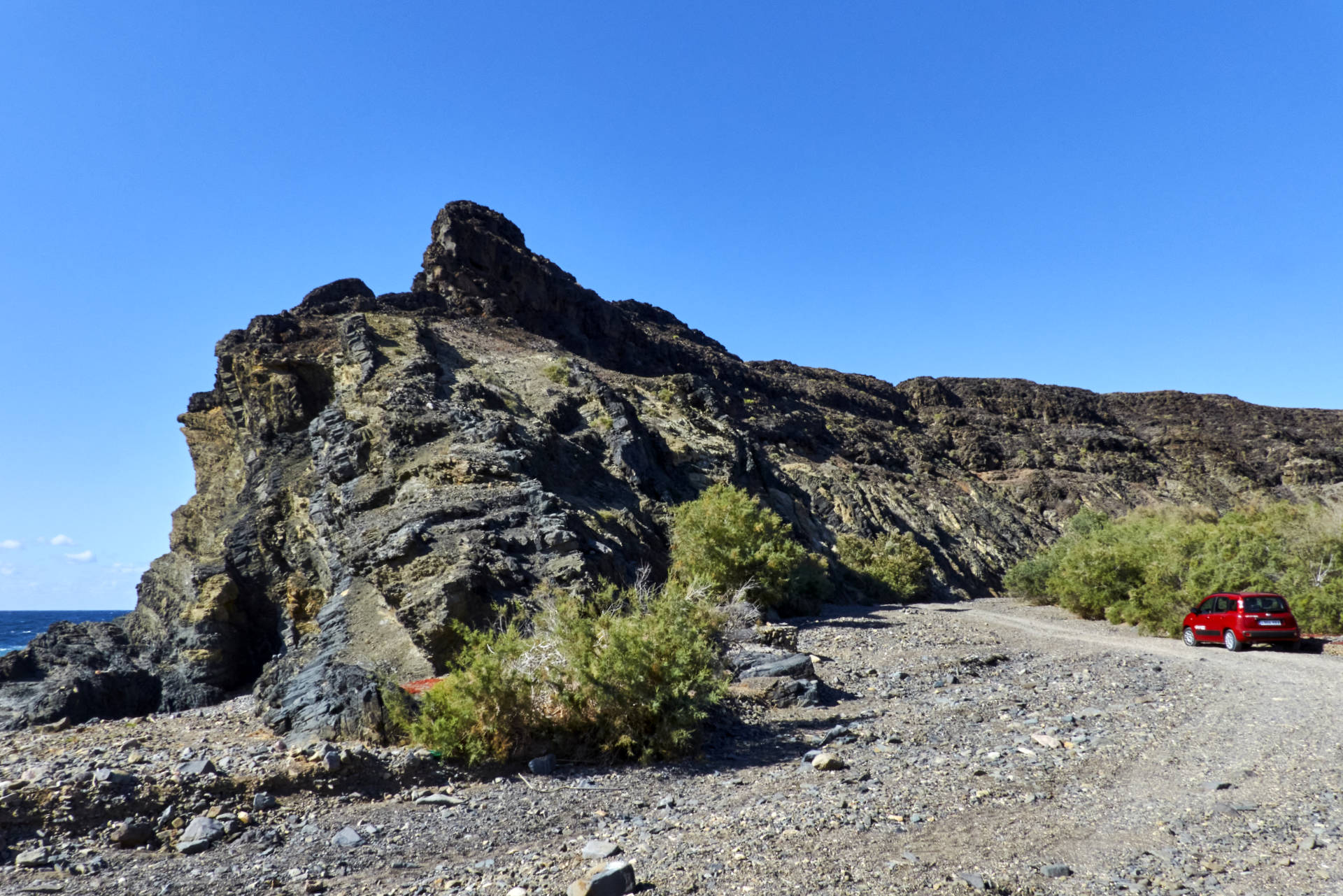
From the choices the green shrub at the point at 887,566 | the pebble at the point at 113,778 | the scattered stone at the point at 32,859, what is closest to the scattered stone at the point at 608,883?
the scattered stone at the point at 32,859

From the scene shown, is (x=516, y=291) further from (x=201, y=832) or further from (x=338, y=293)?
(x=201, y=832)

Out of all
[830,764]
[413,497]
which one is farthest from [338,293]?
[830,764]

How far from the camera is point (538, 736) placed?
8.73 metres

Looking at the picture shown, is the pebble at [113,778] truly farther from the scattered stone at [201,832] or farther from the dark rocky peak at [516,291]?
the dark rocky peak at [516,291]

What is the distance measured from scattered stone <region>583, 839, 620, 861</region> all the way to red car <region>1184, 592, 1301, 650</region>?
16.0m

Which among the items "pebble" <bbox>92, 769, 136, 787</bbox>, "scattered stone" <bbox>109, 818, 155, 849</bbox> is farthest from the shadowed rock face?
"scattered stone" <bbox>109, 818, 155, 849</bbox>

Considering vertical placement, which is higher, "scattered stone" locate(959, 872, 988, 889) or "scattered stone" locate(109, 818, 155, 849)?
"scattered stone" locate(109, 818, 155, 849)

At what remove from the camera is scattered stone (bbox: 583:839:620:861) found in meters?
5.66

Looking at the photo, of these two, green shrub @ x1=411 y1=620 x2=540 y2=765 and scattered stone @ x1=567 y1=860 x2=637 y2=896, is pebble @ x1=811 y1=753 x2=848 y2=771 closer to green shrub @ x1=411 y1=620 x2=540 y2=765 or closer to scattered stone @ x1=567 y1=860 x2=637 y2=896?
green shrub @ x1=411 y1=620 x2=540 y2=765

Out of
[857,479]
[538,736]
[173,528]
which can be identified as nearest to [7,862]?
[538,736]

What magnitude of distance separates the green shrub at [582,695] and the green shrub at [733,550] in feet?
37.3

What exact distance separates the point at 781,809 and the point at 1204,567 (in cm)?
1806

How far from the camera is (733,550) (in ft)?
70.3

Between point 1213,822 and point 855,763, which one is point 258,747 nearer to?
point 855,763
